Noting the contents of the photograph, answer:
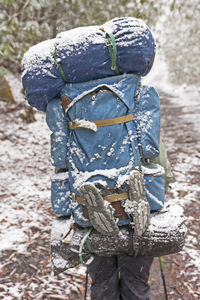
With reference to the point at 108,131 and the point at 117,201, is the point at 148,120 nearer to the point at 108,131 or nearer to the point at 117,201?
the point at 108,131

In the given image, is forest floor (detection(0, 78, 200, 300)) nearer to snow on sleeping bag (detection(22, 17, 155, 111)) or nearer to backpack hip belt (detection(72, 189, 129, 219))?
backpack hip belt (detection(72, 189, 129, 219))

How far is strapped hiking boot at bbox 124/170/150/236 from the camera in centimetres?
155

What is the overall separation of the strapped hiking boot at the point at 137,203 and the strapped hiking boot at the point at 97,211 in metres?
0.12

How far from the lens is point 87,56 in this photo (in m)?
1.54

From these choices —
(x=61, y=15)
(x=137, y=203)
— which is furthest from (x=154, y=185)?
(x=61, y=15)

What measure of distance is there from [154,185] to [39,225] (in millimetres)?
2880

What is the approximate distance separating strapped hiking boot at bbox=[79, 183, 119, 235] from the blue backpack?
72 millimetres

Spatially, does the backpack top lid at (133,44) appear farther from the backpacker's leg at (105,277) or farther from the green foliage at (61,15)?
the green foliage at (61,15)

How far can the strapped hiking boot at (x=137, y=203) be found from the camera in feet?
5.09

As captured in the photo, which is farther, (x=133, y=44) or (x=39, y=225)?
(x=39, y=225)

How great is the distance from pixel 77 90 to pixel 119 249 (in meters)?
1.04

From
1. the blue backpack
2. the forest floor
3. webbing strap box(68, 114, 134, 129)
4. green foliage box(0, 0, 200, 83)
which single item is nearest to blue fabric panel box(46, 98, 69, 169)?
the blue backpack

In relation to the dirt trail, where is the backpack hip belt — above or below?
above

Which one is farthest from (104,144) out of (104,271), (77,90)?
(104,271)
